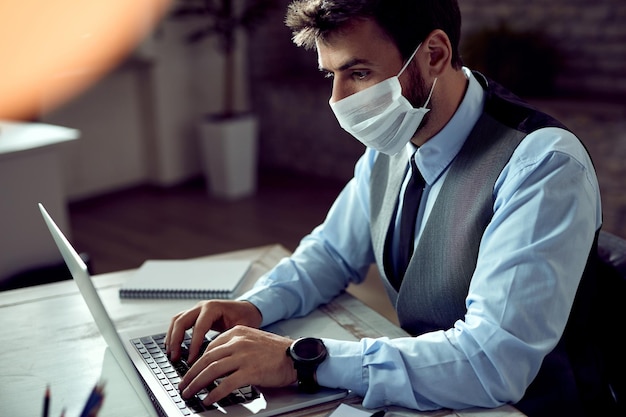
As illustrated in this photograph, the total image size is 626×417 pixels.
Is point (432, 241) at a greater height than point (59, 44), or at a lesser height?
lesser

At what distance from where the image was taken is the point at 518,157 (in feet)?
3.74

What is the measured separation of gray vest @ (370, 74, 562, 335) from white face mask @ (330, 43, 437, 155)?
0.37 ft

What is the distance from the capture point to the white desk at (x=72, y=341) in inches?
41.4

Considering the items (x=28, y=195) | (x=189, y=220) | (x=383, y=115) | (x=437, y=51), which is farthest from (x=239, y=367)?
(x=189, y=220)

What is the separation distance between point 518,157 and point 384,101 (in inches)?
10.8

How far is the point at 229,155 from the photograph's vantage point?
4.56 metres

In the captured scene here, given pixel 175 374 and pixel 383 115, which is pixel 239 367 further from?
pixel 383 115

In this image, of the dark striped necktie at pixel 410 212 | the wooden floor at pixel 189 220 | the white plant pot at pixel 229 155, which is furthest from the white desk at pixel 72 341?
the white plant pot at pixel 229 155

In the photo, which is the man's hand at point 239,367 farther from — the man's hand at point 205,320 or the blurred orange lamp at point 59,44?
the blurred orange lamp at point 59,44

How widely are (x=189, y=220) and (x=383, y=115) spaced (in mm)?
3087

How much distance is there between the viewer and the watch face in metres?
1.04

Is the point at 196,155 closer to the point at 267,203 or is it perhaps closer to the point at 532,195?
the point at 267,203

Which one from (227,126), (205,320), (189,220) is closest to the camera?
(205,320)

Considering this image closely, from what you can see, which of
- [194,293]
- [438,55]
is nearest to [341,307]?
[194,293]
